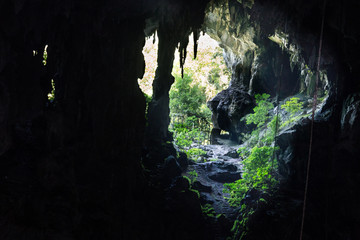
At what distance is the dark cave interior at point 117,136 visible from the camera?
687cm

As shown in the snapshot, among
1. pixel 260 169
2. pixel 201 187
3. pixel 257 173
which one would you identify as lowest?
pixel 201 187

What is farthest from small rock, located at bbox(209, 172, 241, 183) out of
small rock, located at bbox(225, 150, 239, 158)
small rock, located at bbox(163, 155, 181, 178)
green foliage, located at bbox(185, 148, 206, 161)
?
small rock, located at bbox(225, 150, 239, 158)

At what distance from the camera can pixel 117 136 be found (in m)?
7.89

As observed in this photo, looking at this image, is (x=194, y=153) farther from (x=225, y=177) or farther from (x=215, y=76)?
(x=215, y=76)

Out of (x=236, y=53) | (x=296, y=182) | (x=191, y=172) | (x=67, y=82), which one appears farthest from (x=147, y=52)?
(x=296, y=182)

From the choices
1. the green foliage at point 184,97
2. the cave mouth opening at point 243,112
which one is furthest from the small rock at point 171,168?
the green foliage at point 184,97

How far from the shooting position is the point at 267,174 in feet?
28.0

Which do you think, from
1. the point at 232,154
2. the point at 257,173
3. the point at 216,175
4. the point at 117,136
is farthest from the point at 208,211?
the point at 232,154

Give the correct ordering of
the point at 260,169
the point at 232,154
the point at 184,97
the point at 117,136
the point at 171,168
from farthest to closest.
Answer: the point at 184,97 → the point at 232,154 → the point at 171,168 → the point at 260,169 → the point at 117,136

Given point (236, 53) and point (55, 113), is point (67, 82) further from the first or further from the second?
point (236, 53)

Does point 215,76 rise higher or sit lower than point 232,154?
higher

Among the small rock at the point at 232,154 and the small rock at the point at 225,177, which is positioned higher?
the small rock at the point at 232,154

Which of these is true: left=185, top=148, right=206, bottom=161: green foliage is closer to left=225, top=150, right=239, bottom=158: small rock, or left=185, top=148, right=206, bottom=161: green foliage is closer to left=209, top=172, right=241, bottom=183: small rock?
left=209, top=172, right=241, bottom=183: small rock

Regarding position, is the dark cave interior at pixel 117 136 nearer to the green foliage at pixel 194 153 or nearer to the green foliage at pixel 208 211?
the green foliage at pixel 208 211
